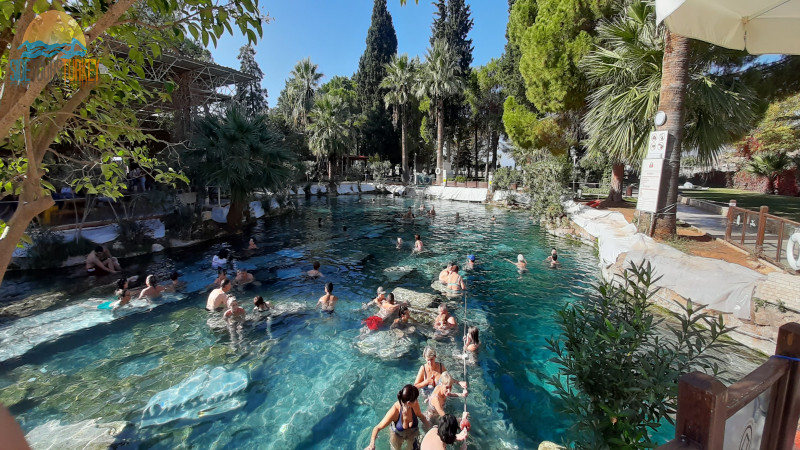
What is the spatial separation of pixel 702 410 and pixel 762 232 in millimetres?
9250

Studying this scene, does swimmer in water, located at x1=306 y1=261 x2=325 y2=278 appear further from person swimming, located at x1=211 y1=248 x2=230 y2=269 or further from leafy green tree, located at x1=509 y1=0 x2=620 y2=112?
leafy green tree, located at x1=509 y1=0 x2=620 y2=112

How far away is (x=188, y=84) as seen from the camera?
2002cm

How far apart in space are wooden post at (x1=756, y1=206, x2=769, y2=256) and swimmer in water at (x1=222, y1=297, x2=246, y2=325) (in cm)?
1249

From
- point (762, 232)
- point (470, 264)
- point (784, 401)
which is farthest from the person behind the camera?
point (470, 264)

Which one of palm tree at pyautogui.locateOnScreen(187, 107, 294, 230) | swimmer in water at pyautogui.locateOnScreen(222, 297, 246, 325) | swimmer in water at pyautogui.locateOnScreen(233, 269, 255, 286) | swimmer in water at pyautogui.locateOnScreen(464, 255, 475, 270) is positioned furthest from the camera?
palm tree at pyautogui.locateOnScreen(187, 107, 294, 230)

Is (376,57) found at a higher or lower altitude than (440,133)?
higher

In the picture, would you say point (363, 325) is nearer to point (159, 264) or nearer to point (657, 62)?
point (159, 264)

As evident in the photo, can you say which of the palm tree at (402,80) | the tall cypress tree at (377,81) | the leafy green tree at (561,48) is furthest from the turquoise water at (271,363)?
the tall cypress tree at (377,81)

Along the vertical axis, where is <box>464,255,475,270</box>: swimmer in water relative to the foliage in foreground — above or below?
below

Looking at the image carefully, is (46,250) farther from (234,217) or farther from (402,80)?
(402,80)

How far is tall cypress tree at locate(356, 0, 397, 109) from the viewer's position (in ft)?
159

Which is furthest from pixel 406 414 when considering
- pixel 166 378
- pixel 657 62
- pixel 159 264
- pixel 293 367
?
pixel 657 62

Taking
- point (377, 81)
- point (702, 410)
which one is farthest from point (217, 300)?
point (377, 81)

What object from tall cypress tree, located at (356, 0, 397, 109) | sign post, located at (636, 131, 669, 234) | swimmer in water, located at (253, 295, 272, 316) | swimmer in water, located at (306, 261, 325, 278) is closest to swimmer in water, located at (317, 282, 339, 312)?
swimmer in water, located at (253, 295, 272, 316)
